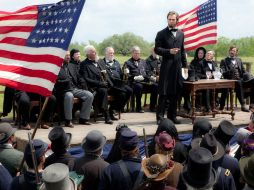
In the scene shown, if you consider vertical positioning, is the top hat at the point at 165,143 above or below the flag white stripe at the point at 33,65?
below

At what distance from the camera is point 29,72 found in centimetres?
600

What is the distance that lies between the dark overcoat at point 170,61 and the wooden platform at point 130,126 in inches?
31.6

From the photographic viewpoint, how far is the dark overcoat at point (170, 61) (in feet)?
30.5

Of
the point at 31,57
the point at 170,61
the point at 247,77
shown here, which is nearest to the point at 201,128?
the point at 31,57

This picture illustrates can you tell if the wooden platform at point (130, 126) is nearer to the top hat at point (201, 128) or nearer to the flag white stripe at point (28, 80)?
the flag white stripe at point (28, 80)

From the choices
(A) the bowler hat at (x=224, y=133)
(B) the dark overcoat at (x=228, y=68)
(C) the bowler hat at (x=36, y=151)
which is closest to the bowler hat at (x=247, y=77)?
(B) the dark overcoat at (x=228, y=68)

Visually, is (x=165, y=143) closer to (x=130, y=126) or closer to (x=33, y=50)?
(x=33, y=50)

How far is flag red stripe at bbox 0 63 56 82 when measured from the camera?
579cm

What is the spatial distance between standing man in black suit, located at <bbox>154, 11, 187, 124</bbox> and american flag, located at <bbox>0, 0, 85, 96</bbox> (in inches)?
138

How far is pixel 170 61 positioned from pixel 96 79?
6.23 feet

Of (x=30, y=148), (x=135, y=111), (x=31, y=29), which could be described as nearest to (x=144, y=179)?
(x=30, y=148)

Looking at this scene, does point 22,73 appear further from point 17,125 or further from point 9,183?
point 17,125

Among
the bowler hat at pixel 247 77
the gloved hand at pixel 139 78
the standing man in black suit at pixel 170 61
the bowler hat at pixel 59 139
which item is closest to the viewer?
the bowler hat at pixel 59 139

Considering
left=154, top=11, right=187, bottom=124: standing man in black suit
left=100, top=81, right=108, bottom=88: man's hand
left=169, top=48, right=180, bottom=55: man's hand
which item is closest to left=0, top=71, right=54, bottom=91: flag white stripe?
left=169, top=48, right=180, bottom=55: man's hand
